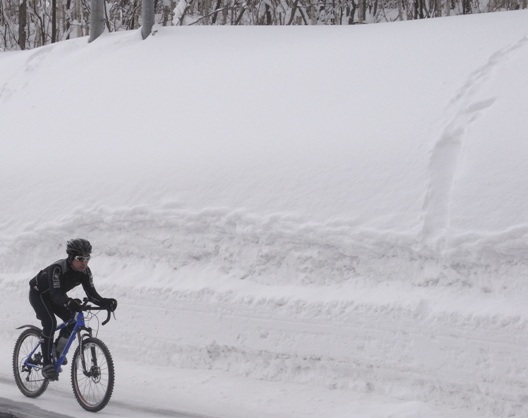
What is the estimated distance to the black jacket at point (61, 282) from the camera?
814cm

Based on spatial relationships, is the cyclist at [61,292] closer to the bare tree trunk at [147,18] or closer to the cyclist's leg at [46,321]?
the cyclist's leg at [46,321]

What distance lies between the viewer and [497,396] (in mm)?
8016

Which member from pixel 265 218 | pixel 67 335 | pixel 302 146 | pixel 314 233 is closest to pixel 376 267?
pixel 314 233

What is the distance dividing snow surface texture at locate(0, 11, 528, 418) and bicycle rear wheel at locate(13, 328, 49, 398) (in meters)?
0.24

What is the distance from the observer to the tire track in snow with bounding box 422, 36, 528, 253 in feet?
30.6

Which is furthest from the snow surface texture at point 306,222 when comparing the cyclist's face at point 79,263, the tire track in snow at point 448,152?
the cyclist's face at point 79,263

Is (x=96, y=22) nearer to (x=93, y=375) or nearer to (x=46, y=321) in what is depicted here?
(x=46, y=321)

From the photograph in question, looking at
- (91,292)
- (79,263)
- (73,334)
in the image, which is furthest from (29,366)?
(79,263)

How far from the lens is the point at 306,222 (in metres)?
10.3

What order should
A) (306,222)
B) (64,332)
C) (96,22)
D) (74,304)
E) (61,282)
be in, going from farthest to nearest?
(96,22)
(306,222)
(64,332)
(61,282)
(74,304)

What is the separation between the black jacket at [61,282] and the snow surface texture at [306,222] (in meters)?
1.14

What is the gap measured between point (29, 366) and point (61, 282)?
1.11 meters

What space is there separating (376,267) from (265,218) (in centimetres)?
174

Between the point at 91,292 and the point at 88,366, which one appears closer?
the point at 88,366
